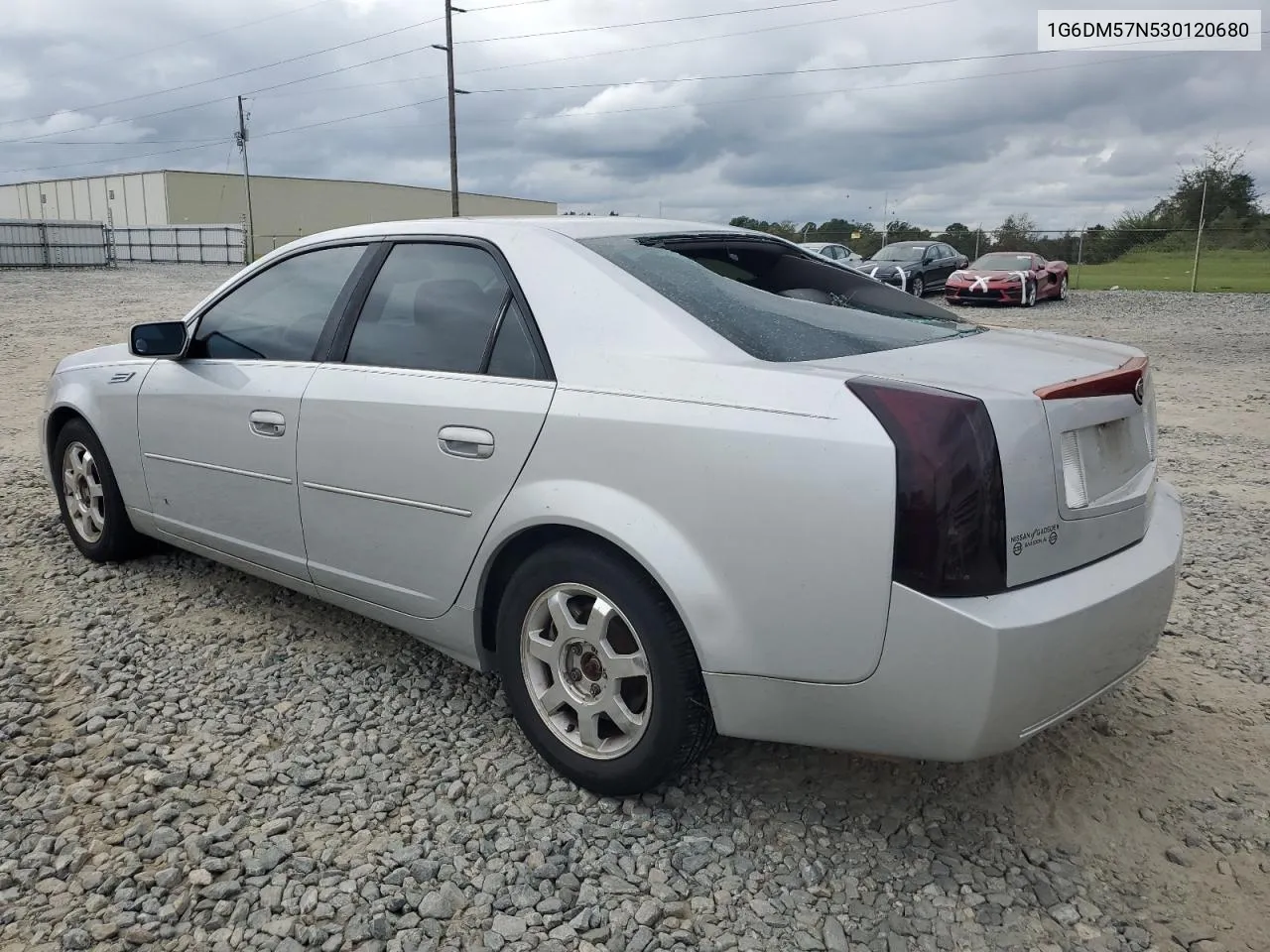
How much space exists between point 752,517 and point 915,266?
76.1ft

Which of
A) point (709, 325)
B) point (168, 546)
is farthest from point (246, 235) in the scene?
point (709, 325)

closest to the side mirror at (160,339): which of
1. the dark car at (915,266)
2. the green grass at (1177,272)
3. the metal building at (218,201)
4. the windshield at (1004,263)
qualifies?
the dark car at (915,266)

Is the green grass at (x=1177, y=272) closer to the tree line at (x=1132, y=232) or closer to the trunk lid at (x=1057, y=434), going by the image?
the tree line at (x=1132, y=232)

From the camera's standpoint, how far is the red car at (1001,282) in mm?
21984

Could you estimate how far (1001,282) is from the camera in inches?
863

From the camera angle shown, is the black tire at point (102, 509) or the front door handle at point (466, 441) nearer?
the front door handle at point (466, 441)

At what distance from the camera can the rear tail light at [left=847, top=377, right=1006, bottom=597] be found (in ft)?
7.06

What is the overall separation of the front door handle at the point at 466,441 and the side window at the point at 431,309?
0.20 m

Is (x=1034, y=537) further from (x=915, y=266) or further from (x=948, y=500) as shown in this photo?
(x=915, y=266)

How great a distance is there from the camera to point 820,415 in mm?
2266

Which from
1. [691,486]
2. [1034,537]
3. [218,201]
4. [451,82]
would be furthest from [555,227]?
[218,201]

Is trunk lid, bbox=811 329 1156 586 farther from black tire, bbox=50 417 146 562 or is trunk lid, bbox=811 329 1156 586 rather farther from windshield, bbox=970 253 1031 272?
→ windshield, bbox=970 253 1031 272

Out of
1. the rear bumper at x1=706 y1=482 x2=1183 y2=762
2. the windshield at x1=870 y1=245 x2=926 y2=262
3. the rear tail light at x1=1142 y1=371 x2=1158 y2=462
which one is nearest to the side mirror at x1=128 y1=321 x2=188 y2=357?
the rear bumper at x1=706 y1=482 x2=1183 y2=762

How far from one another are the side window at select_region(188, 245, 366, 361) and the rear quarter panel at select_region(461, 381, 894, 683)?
1.42 m
